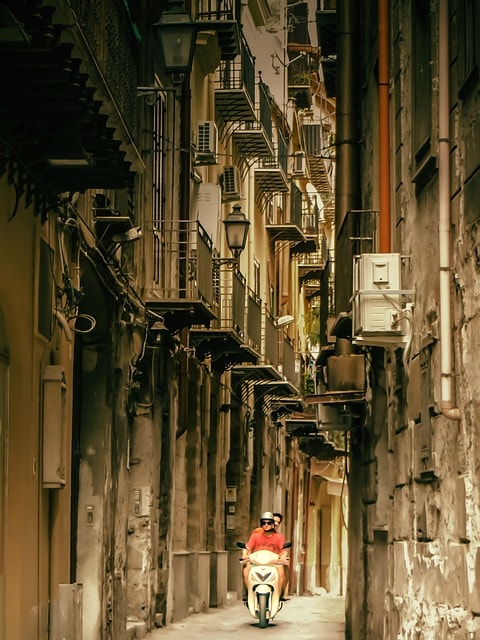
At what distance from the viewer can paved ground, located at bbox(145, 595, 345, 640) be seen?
19953 millimetres

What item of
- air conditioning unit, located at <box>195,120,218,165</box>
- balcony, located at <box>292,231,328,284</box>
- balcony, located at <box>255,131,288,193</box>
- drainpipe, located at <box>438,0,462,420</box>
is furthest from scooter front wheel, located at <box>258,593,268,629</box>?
balcony, located at <box>292,231,328,284</box>

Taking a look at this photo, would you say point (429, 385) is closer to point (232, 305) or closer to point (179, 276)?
point (179, 276)

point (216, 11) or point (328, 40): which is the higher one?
point (216, 11)

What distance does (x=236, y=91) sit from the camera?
27.7 meters

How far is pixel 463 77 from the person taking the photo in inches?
398

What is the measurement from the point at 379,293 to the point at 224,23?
1234 cm

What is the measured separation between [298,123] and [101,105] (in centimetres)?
3215

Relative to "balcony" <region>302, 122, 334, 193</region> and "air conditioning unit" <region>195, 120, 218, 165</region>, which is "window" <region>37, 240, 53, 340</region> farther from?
"balcony" <region>302, 122, 334, 193</region>

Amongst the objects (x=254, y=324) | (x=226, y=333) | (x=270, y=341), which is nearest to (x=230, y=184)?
(x=254, y=324)

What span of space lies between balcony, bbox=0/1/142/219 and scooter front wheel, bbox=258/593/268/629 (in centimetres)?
1007

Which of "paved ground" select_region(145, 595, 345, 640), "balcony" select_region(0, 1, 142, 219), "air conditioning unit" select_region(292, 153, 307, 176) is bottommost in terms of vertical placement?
"paved ground" select_region(145, 595, 345, 640)

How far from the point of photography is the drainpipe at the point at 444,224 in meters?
10.3

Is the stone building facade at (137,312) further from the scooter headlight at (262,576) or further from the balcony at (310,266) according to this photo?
the balcony at (310,266)

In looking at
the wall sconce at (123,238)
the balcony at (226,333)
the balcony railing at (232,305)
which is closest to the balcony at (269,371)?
the balcony at (226,333)
